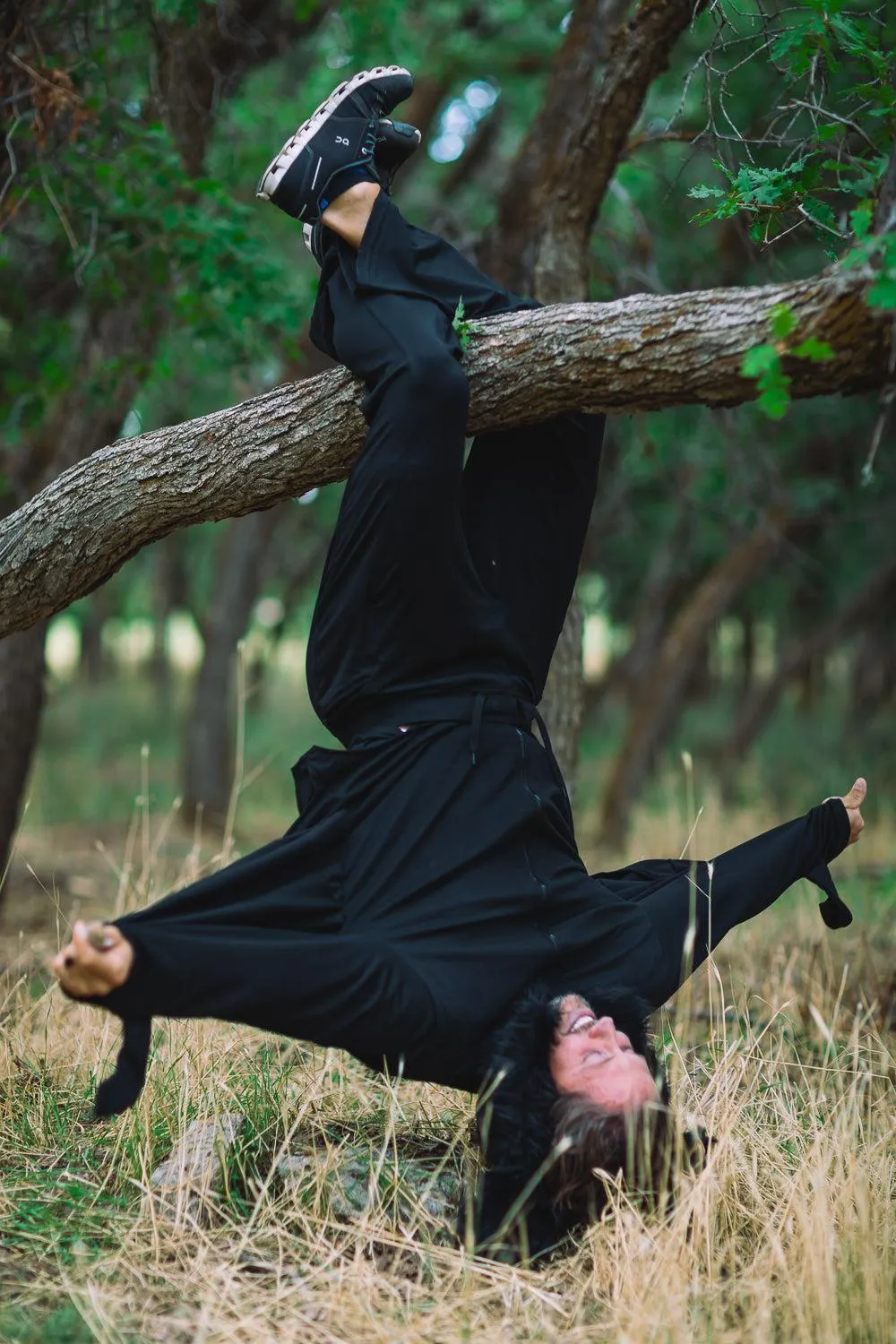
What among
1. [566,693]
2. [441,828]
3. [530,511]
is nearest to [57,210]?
[530,511]

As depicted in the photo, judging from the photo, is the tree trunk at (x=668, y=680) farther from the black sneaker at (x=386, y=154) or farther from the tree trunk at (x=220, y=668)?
the black sneaker at (x=386, y=154)

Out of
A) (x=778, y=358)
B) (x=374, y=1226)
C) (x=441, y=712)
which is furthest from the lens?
(x=441, y=712)

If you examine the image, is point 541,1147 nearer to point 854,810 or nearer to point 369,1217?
point 369,1217

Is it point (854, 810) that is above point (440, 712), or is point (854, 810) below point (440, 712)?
below

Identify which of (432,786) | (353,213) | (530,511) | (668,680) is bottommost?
(668,680)

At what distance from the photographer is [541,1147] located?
3.04 metres

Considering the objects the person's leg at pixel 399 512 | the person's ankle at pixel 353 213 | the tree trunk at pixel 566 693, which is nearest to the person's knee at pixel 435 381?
the person's leg at pixel 399 512

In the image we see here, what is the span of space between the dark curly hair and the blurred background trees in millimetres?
1586

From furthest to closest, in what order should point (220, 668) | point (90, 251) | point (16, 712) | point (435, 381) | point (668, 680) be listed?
point (220, 668) → point (668, 680) → point (16, 712) → point (90, 251) → point (435, 381)

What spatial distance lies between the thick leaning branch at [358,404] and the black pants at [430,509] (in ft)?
0.53

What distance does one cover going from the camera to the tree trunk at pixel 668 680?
9.77 m

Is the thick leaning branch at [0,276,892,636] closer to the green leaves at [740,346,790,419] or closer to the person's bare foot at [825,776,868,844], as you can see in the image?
the green leaves at [740,346,790,419]

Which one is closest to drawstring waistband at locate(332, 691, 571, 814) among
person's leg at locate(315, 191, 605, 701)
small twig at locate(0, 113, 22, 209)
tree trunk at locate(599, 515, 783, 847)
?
person's leg at locate(315, 191, 605, 701)

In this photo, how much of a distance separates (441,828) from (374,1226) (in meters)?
0.97
